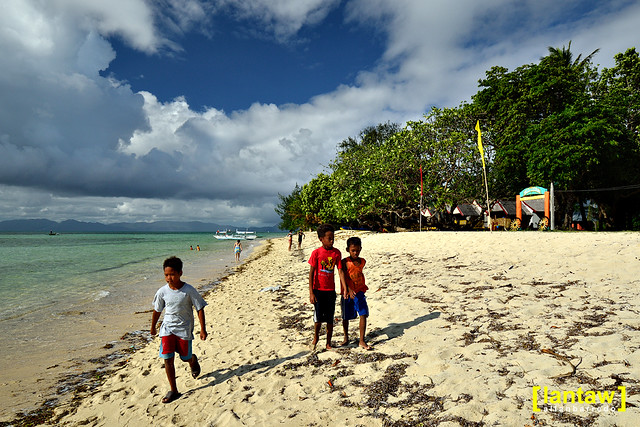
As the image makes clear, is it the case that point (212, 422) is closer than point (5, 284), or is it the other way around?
point (212, 422)

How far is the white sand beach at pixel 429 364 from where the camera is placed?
319 centimetres

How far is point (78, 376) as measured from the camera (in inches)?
225

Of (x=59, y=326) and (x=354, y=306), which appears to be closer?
(x=354, y=306)

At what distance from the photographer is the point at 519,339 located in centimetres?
448

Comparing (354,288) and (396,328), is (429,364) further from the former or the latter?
(396,328)

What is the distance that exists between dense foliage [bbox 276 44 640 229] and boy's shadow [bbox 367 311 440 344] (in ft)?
68.1

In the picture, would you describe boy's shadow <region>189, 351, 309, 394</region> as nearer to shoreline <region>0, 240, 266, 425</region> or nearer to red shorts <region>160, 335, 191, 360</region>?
red shorts <region>160, 335, 191, 360</region>

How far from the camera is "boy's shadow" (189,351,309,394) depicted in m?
4.61

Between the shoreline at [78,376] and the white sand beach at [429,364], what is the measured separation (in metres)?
0.24

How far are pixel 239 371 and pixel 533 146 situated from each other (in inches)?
1096

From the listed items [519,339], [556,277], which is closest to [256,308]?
[519,339]

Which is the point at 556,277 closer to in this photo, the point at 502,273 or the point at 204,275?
the point at 502,273

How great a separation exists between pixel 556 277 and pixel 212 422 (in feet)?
25.4

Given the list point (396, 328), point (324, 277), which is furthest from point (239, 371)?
point (396, 328)
